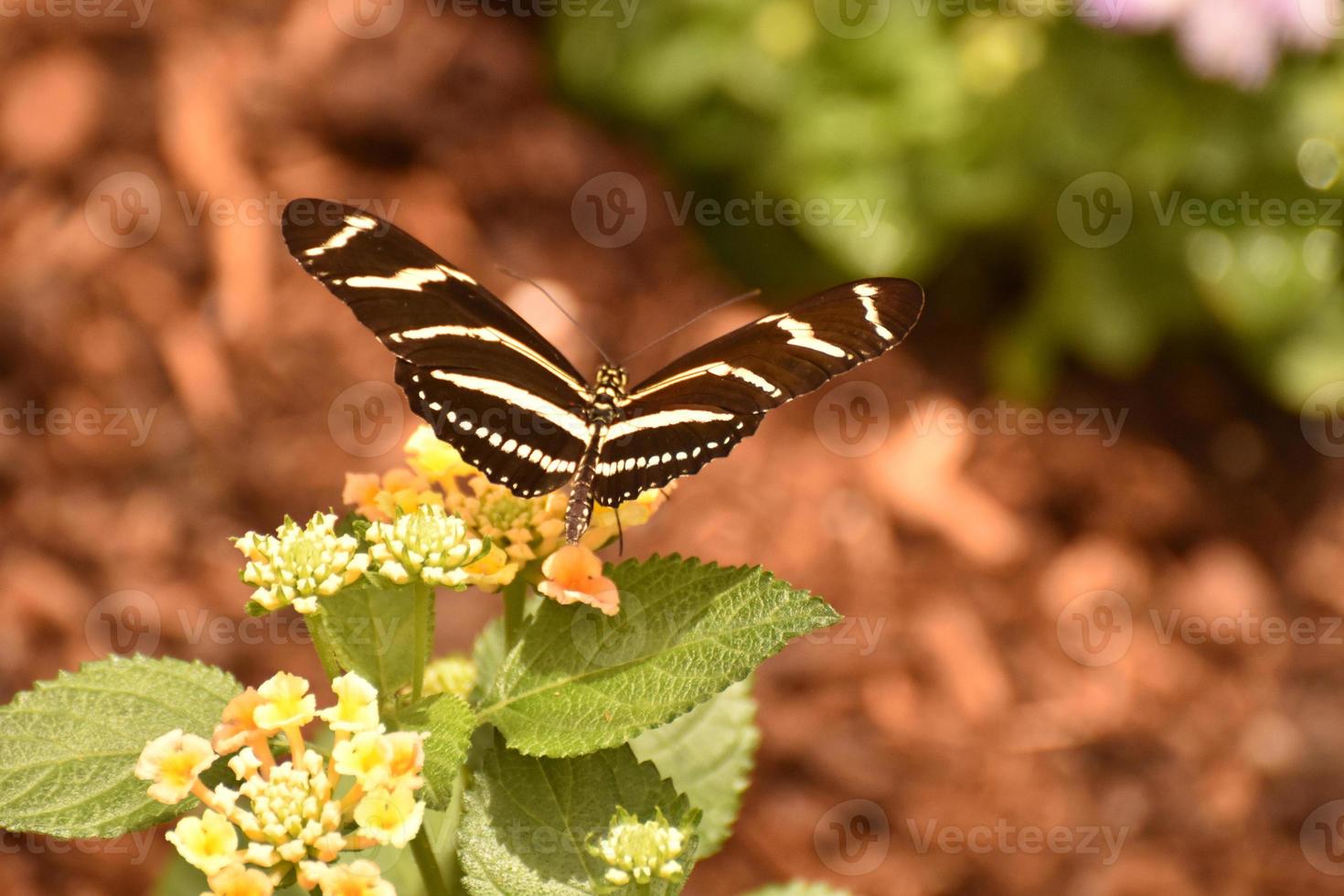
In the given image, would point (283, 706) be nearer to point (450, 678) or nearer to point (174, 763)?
point (174, 763)

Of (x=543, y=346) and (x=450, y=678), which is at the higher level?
(x=543, y=346)

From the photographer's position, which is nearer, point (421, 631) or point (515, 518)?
point (421, 631)

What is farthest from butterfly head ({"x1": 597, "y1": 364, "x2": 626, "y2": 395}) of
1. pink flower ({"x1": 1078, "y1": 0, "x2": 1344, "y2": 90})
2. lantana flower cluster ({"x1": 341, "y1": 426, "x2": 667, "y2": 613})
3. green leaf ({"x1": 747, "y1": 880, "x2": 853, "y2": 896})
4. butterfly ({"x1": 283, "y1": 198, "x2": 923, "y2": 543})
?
pink flower ({"x1": 1078, "y1": 0, "x2": 1344, "y2": 90})

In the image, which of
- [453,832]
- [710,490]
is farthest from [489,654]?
[710,490]

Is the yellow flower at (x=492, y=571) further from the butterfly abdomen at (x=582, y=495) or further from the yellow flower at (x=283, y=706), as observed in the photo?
the yellow flower at (x=283, y=706)

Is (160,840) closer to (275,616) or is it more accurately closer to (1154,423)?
(275,616)

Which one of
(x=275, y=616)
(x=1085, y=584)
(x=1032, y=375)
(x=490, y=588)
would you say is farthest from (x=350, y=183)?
(x=490, y=588)
